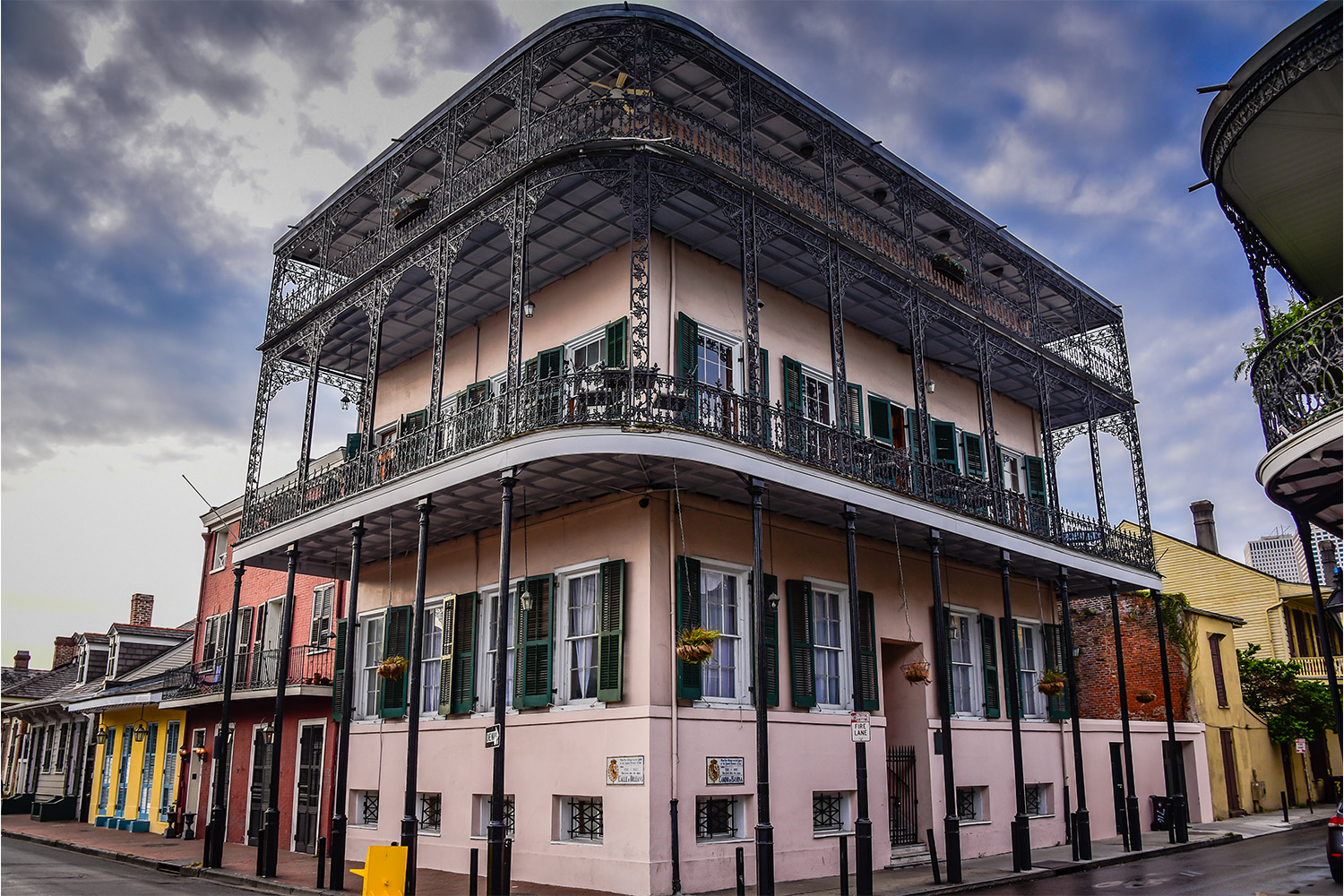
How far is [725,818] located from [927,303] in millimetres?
9108

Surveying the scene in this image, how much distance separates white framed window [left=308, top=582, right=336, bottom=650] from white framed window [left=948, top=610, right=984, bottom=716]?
1246 centimetres

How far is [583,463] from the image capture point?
43.0ft

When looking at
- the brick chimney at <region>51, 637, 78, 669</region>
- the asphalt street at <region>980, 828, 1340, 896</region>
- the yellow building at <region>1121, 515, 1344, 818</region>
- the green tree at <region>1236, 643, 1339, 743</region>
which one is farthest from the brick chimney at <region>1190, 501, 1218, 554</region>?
the brick chimney at <region>51, 637, 78, 669</region>

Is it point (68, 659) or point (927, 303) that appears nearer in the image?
point (927, 303)

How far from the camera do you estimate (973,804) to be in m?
17.5

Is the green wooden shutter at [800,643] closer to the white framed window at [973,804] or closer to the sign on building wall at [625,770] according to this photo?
the sign on building wall at [625,770]

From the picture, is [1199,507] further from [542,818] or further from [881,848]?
[542,818]

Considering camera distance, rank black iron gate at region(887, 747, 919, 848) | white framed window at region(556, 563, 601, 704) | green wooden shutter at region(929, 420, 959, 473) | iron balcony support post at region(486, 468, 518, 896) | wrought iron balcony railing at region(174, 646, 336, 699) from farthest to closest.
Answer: wrought iron balcony railing at region(174, 646, 336, 699), green wooden shutter at region(929, 420, 959, 473), black iron gate at region(887, 747, 919, 848), white framed window at region(556, 563, 601, 704), iron balcony support post at region(486, 468, 518, 896)

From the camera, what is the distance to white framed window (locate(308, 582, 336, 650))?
68.3 feet

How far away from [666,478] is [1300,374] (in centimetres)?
747

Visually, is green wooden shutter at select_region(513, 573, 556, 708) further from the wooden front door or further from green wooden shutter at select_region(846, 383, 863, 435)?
the wooden front door

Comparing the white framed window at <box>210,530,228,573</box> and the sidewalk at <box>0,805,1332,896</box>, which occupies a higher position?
the white framed window at <box>210,530,228,573</box>

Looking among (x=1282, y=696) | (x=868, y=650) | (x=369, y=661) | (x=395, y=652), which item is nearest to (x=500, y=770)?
(x=395, y=652)

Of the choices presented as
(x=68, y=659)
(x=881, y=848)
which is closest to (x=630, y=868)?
(x=881, y=848)
